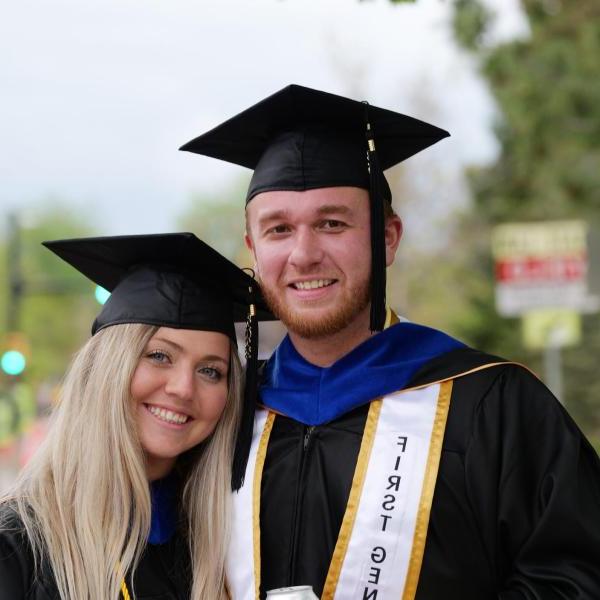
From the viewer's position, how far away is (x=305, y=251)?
3256mm

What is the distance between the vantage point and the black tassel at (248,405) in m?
3.34

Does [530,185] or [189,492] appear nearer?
[189,492]

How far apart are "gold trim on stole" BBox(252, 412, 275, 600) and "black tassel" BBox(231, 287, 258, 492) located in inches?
1.9

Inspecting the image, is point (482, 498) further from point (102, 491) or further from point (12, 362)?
point (12, 362)

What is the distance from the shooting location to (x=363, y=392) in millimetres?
3236

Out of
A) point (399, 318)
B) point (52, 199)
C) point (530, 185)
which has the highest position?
point (52, 199)

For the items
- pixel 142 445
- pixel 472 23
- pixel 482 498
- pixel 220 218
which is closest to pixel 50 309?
pixel 220 218

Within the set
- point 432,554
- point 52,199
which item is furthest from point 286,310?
point 52,199

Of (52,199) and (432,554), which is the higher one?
(52,199)

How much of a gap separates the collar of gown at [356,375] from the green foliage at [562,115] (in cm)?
851

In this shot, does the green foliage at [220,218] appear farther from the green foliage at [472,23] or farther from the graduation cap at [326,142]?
the graduation cap at [326,142]

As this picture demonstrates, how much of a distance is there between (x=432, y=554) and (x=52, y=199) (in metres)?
60.1

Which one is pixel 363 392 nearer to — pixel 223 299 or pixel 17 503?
pixel 223 299

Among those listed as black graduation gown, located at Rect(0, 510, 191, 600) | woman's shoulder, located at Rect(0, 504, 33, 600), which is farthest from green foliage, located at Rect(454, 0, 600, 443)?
woman's shoulder, located at Rect(0, 504, 33, 600)
